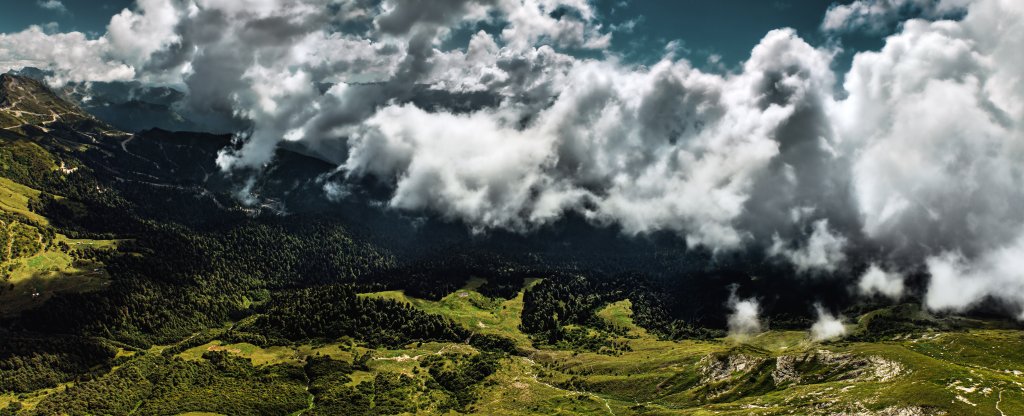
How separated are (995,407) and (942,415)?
2205 centimetres

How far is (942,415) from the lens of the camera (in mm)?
193000

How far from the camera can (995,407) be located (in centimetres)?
19638
